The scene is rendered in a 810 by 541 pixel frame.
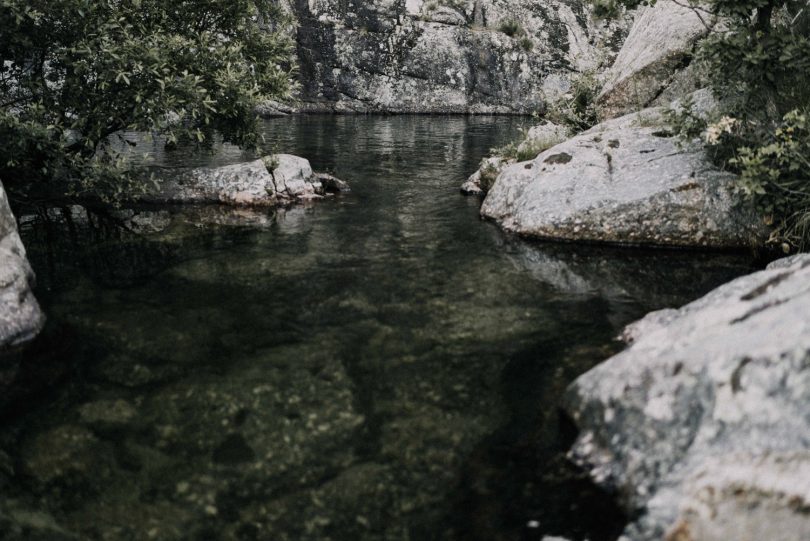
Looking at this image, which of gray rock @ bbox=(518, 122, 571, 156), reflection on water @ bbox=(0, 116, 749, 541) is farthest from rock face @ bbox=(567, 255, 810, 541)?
gray rock @ bbox=(518, 122, 571, 156)

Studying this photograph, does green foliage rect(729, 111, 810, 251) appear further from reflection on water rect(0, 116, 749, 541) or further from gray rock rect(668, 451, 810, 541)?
gray rock rect(668, 451, 810, 541)

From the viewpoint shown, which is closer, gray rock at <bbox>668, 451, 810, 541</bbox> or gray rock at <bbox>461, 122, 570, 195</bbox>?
gray rock at <bbox>668, 451, 810, 541</bbox>

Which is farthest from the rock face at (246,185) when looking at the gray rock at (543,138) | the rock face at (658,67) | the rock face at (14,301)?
the rock face at (658,67)

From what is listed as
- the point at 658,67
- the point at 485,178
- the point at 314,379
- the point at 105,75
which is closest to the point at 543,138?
the point at 485,178

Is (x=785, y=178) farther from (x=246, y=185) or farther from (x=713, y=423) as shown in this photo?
(x=246, y=185)

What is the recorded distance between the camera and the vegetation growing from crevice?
30.1 ft

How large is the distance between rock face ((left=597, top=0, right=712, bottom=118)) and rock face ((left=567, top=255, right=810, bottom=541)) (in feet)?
35.8

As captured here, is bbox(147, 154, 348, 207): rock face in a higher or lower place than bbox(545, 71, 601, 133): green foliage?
lower

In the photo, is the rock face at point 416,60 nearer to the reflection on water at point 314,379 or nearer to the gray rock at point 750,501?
the reflection on water at point 314,379

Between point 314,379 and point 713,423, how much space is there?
3.56m

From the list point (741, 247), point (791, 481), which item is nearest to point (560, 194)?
point (741, 247)

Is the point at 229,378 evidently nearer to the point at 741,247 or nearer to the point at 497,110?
the point at 741,247

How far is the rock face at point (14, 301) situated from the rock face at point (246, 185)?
24.3 ft

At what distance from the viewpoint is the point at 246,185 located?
15430mm
